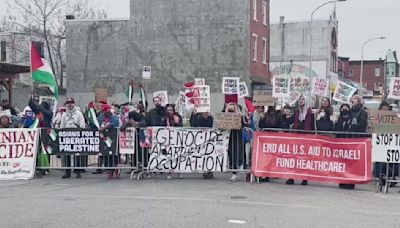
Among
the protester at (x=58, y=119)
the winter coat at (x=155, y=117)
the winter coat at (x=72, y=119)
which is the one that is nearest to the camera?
the winter coat at (x=155, y=117)

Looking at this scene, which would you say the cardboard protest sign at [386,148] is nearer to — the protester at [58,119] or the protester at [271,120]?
the protester at [271,120]

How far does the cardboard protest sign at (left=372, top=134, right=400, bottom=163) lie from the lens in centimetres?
1094

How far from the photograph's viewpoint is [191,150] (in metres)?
12.2

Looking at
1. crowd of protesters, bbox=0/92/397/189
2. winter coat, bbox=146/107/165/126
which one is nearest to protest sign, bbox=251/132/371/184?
crowd of protesters, bbox=0/92/397/189

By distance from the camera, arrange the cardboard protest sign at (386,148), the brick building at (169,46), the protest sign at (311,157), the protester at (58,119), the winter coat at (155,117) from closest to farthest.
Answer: the cardboard protest sign at (386,148), the protest sign at (311,157), the winter coat at (155,117), the protester at (58,119), the brick building at (169,46)

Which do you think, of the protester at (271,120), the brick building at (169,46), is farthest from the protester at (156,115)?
the brick building at (169,46)

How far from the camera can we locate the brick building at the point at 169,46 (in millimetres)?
37562

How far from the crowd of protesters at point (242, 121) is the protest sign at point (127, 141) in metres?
0.13

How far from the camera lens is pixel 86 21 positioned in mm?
40219

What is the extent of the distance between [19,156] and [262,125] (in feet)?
18.6

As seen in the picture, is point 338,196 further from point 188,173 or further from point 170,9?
point 170,9

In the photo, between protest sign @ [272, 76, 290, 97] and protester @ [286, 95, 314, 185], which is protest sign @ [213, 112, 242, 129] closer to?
protester @ [286, 95, 314, 185]

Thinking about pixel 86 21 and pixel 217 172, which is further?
pixel 86 21

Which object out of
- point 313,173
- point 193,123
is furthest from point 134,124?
point 313,173
